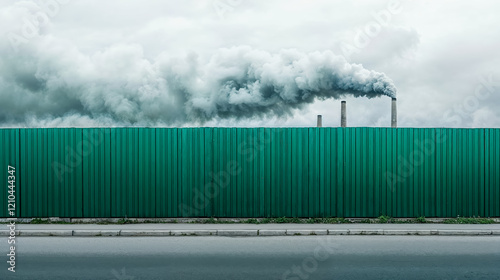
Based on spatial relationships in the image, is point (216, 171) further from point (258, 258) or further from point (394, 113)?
point (394, 113)

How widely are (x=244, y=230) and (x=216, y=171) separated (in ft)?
7.01

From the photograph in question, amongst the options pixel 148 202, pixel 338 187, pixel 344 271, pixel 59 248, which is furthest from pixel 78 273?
pixel 338 187

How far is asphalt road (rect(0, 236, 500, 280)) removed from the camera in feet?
23.6

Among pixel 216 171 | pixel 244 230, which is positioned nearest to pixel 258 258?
pixel 244 230

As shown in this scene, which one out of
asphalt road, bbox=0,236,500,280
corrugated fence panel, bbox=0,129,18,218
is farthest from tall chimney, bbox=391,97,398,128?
corrugated fence panel, bbox=0,129,18,218

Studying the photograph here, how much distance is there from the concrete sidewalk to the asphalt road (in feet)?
1.04

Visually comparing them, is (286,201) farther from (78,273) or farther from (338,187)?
(78,273)

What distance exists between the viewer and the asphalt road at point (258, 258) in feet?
23.6

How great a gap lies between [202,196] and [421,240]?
5.32 metres

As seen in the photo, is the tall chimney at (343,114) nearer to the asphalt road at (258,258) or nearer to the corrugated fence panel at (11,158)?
the asphalt road at (258,258)

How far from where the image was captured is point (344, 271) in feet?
24.1

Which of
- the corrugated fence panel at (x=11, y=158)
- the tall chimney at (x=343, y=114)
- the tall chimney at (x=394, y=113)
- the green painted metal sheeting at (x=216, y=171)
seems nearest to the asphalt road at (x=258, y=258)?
the green painted metal sheeting at (x=216, y=171)

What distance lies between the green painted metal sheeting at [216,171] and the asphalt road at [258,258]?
2.02m

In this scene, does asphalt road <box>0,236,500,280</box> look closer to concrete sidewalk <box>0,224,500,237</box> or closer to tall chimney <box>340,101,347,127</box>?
concrete sidewalk <box>0,224,500,237</box>
